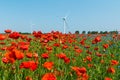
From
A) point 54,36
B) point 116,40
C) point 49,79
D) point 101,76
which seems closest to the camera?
point 49,79

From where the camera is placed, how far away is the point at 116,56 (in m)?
10.4

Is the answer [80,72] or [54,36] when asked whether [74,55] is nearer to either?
[54,36]

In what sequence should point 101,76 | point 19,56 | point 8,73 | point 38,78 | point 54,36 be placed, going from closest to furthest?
point 19,56 < point 8,73 < point 38,78 < point 101,76 < point 54,36

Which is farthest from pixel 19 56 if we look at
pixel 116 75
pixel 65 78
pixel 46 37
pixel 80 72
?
pixel 46 37

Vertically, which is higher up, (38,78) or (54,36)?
(54,36)

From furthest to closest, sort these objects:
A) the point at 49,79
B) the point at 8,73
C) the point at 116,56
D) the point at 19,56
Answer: the point at 116,56
the point at 8,73
the point at 19,56
the point at 49,79

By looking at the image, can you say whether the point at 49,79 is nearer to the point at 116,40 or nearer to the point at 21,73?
the point at 21,73

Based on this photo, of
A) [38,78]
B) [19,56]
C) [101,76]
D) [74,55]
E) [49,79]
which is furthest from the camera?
[74,55]

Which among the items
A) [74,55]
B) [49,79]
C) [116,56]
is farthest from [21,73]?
[116,56]

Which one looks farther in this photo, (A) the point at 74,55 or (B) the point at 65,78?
(A) the point at 74,55

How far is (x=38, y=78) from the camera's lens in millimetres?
5738

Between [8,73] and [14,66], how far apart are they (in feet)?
0.47

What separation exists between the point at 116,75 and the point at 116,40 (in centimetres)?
701

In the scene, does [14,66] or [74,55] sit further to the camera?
[74,55]
